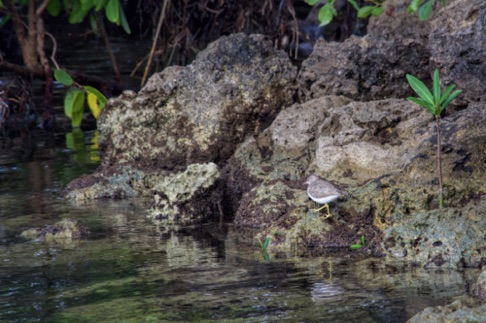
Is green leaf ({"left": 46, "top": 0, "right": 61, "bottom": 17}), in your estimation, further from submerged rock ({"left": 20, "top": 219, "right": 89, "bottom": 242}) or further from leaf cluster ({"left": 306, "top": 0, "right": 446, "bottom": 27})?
leaf cluster ({"left": 306, "top": 0, "right": 446, "bottom": 27})

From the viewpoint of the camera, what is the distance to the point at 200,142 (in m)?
9.28

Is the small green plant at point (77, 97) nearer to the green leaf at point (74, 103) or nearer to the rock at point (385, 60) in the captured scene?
the green leaf at point (74, 103)

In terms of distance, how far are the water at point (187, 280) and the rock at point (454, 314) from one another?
0.44m

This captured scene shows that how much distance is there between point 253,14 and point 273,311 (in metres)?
9.38

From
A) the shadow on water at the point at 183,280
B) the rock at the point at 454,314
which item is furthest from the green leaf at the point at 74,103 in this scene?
the rock at the point at 454,314

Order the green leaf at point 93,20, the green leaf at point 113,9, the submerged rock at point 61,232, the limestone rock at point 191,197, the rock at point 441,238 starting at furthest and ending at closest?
the green leaf at point 93,20, the green leaf at point 113,9, the limestone rock at point 191,197, the submerged rock at point 61,232, the rock at point 441,238

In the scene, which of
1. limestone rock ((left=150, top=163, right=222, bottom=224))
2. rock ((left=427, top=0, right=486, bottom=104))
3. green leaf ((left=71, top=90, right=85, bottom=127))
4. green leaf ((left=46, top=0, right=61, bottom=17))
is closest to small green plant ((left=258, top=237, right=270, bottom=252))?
limestone rock ((left=150, top=163, right=222, bottom=224))

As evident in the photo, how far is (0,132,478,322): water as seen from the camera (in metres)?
5.49

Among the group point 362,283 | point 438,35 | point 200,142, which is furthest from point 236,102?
point 362,283

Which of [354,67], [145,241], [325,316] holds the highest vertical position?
[354,67]

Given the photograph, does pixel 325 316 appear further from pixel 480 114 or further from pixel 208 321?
pixel 480 114

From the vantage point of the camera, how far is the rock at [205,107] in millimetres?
9227

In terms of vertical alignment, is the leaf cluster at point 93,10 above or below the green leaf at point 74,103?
above

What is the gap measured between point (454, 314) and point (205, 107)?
5.00m
